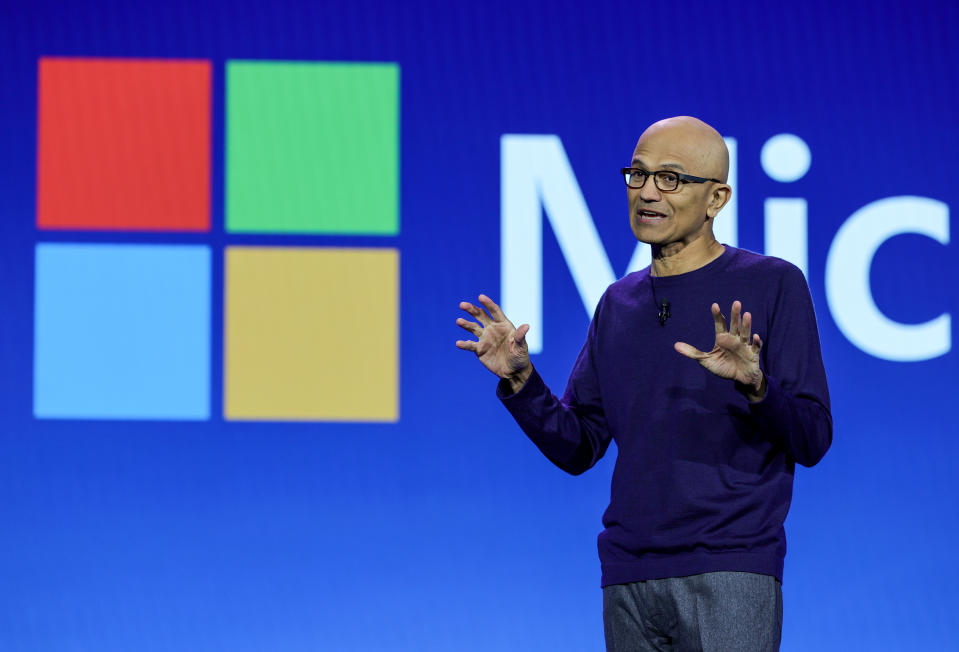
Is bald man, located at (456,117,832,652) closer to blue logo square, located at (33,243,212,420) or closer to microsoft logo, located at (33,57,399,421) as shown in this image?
microsoft logo, located at (33,57,399,421)

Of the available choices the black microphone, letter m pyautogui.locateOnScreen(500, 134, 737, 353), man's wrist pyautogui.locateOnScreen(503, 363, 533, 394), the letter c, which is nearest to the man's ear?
the black microphone

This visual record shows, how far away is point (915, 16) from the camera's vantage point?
3.46 m

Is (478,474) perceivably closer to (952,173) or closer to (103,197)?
(103,197)

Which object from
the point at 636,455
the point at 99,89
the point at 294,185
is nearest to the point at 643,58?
the point at 294,185

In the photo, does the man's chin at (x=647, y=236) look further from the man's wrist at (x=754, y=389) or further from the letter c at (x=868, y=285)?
the letter c at (x=868, y=285)

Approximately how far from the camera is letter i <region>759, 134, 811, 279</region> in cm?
336

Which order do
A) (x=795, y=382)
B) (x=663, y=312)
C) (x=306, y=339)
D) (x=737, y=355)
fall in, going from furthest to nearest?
(x=306, y=339)
(x=663, y=312)
(x=795, y=382)
(x=737, y=355)

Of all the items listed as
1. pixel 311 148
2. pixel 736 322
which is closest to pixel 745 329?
pixel 736 322

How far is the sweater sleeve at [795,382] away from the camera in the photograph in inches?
65.2

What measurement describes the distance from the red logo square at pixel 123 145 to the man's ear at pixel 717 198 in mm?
1851

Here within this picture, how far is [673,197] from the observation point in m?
1.87

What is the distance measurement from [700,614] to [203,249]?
2070 mm

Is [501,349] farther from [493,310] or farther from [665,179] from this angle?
[665,179]

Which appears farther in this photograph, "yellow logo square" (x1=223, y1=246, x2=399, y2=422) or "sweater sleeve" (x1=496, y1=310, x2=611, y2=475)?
"yellow logo square" (x1=223, y1=246, x2=399, y2=422)
